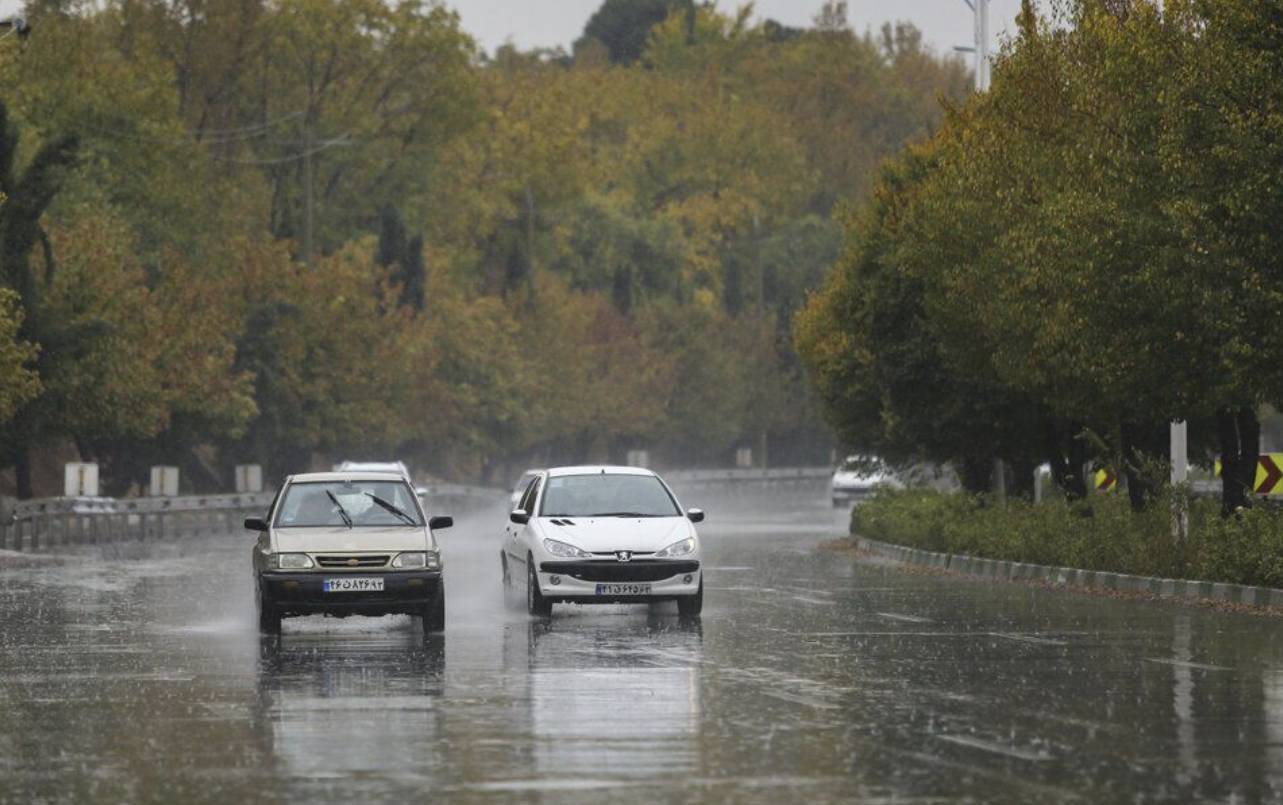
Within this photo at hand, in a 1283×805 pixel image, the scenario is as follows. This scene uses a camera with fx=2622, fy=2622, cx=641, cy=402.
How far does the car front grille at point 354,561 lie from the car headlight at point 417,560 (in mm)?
119

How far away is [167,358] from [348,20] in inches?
1415

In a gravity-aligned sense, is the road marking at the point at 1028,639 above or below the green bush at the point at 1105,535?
below

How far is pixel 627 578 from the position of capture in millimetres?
25375

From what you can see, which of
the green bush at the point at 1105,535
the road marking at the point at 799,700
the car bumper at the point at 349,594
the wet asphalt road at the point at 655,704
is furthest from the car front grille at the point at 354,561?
the green bush at the point at 1105,535

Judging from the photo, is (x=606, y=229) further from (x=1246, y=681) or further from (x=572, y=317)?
(x=1246, y=681)

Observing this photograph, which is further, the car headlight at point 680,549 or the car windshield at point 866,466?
the car windshield at point 866,466

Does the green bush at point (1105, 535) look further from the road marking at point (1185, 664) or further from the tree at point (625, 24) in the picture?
the tree at point (625, 24)

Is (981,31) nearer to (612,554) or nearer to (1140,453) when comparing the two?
(1140,453)

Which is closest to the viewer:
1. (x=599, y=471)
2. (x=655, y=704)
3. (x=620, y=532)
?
(x=655, y=704)

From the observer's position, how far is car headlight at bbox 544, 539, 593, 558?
2550 cm

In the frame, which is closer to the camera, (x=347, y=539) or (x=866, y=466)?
(x=347, y=539)

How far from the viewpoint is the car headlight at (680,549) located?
2553cm

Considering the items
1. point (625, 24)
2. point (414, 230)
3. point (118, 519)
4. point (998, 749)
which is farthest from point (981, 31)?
point (625, 24)

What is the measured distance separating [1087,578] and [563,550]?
10.1m
